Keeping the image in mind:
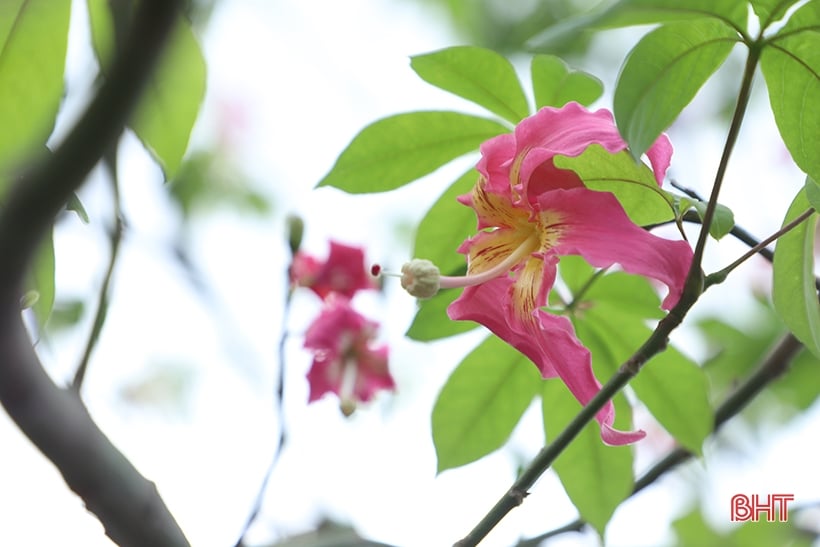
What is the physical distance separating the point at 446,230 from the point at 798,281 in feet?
1.13

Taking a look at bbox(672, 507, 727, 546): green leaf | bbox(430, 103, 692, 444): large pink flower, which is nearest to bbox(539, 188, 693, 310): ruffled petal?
bbox(430, 103, 692, 444): large pink flower

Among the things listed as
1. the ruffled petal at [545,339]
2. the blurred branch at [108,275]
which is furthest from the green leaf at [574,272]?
the blurred branch at [108,275]

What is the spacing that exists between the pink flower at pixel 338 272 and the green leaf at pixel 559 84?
2.18ft

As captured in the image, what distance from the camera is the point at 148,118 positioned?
31.4 inches

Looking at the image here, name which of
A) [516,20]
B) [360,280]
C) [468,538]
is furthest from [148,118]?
[516,20]

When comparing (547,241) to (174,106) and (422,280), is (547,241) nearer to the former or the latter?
(422,280)

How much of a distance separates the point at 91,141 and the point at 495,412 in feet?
2.19

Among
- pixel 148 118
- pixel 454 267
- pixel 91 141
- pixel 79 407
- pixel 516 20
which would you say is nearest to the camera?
pixel 91 141

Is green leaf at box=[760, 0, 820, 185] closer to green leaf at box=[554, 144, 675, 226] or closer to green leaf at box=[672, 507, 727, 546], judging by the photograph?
green leaf at box=[554, 144, 675, 226]

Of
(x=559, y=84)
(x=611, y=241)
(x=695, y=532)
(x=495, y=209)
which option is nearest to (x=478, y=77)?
(x=559, y=84)

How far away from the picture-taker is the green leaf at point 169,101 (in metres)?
0.79

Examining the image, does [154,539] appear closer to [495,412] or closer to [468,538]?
[468,538]

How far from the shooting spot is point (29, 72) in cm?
70

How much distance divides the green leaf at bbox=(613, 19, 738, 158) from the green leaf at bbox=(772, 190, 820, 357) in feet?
0.44
